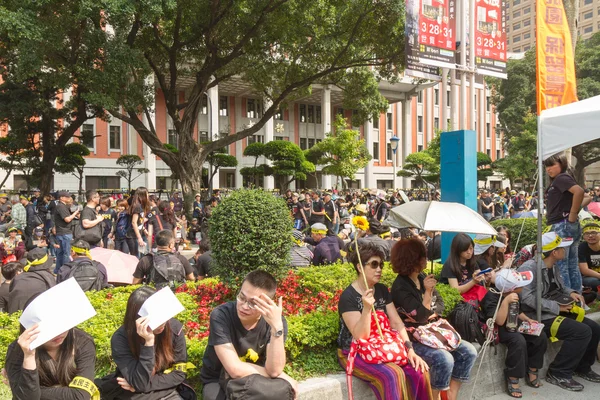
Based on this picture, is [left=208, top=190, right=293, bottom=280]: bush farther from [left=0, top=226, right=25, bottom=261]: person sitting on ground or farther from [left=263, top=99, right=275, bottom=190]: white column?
[left=263, top=99, right=275, bottom=190]: white column

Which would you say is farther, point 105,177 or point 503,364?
point 105,177

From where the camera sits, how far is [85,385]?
2.84 meters

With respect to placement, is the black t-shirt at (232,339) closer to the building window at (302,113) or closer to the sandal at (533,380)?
the sandal at (533,380)

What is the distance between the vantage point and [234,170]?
43.3 meters

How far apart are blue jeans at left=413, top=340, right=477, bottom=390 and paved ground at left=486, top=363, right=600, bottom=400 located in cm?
73

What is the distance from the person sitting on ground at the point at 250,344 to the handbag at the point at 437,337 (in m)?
1.44

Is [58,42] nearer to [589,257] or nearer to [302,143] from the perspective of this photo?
[589,257]

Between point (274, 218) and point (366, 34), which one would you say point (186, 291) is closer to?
point (274, 218)

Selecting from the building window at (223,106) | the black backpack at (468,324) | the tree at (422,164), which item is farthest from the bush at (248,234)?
the building window at (223,106)

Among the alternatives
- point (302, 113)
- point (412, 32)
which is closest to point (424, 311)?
point (412, 32)

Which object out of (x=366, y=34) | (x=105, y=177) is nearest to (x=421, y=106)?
(x=105, y=177)

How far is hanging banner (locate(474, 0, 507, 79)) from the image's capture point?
350 inches

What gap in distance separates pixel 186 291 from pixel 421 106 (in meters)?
51.1

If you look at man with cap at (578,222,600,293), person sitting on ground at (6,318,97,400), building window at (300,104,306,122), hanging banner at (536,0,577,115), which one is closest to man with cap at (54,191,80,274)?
person sitting on ground at (6,318,97,400)
